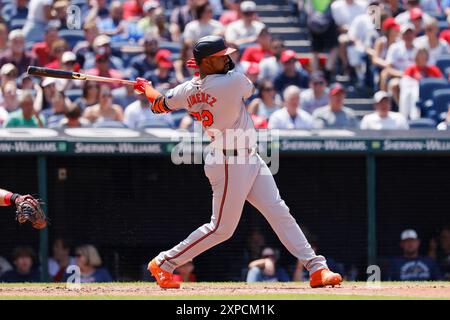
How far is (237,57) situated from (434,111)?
8.27 ft

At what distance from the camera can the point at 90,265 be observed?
37.1 feet

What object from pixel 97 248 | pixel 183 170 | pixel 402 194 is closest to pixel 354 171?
pixel 402 194

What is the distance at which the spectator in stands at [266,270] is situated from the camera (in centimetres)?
1123

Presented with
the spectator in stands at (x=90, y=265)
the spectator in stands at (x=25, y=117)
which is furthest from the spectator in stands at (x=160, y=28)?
the spectator in stands at (x=90, y=265)

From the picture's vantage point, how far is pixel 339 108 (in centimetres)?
1281

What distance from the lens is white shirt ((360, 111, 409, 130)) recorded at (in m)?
12.6

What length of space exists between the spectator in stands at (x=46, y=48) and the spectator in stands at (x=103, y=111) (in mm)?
1443

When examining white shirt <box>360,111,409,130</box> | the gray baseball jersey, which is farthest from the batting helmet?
white shirt <box>360,111,409,130</box>

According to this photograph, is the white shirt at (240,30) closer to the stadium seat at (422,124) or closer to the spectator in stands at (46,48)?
the spectator in stands at (46,48)

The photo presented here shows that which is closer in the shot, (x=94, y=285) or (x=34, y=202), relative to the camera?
(x=34, y=202)

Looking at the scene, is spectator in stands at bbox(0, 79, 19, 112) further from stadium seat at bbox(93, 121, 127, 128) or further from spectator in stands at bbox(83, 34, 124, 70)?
spectator in stands at bbox(83, 34, 124, 70)

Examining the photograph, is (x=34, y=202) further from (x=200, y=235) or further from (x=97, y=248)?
(x=97, y=248)
